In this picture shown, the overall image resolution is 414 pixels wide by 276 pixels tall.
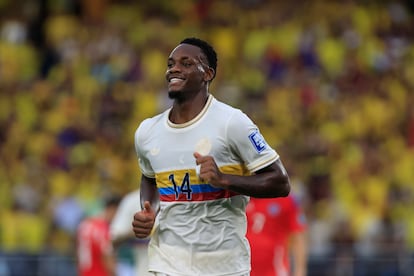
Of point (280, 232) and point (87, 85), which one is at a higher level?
point (87, 85)

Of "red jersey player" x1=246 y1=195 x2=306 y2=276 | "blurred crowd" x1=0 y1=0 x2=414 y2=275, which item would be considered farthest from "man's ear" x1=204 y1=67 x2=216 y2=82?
"blurred crowd" x1=0 y1=0 x2=414 y2=275

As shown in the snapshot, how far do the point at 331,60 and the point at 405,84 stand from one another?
3.92 feet

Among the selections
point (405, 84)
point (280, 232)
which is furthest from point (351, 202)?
point (280, 232)

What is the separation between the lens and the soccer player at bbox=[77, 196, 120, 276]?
40.8ft

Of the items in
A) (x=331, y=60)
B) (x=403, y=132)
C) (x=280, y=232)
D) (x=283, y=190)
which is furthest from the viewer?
(x=331, y=60)

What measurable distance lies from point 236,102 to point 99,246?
6200 millimetres

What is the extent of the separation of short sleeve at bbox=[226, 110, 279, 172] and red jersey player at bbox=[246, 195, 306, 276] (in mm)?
2772

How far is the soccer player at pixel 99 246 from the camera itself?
40.8 ft

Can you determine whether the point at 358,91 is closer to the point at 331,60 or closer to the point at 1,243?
the point at 331,60

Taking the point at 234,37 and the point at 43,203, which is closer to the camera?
the point at 43,203

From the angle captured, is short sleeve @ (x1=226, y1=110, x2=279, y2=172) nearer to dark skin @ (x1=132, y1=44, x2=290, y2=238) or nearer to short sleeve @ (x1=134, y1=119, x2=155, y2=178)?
dark skin @ (x1=132, y1=44, x2=290, y2=238)

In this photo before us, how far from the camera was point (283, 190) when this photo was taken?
22.4ft

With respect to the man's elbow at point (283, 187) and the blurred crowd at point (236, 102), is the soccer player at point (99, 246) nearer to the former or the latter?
the blurred crowd at point (236, 102)

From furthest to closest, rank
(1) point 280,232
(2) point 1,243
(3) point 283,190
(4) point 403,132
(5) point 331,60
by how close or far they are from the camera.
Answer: (5) point 331,60, (4) point 403,132, (2) point 1,243, (1) point 280,232, (3) point 283,190
